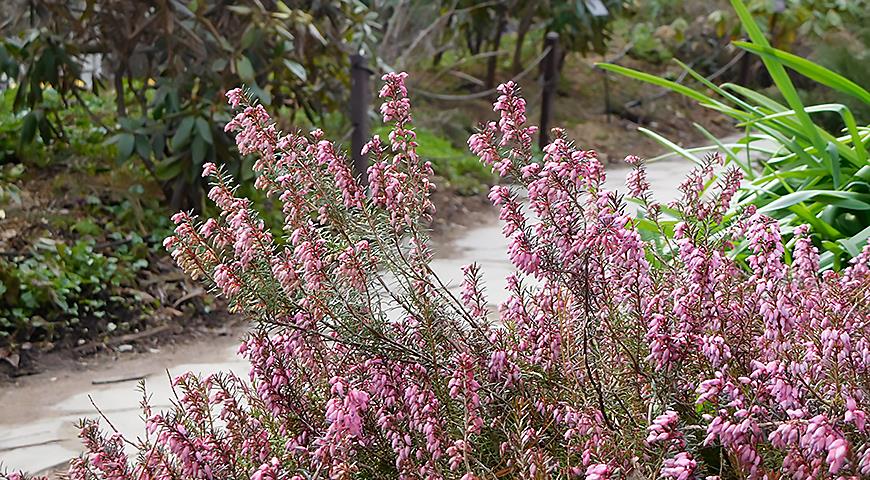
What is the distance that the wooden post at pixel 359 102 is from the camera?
523 cm

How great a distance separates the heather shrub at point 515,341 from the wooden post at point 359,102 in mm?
3382

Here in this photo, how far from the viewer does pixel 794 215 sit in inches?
113

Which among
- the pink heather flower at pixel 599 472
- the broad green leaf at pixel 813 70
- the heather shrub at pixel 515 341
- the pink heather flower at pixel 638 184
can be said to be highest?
the broad green leaf at pixel 813 70

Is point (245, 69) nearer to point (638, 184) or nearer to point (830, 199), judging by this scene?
point (830, 199)

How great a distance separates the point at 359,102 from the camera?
206 inches

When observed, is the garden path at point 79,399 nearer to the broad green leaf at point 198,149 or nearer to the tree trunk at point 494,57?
the broad green leaf at point 198,149

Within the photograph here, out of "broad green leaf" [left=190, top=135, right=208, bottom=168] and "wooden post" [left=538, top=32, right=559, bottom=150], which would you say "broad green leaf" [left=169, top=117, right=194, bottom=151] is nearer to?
"broad green leaf" [left=190, top=135, right=208, bottom=168]

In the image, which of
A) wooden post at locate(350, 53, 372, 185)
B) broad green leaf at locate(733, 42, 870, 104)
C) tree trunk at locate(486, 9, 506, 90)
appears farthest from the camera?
tree trunk at locate(486, 9, 506, 90)

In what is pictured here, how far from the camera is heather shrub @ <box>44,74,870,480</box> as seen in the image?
4.74ft

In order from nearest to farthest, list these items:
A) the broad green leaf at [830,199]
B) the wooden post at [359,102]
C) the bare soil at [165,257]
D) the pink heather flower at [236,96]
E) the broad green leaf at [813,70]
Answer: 1. the pink heather flower at [236,96]
2. the broad green leaf at [830,199]
3. the broad green leaf at [813,70]
4. the bare soil at [165,257]
5. the wooden post at [359,102]

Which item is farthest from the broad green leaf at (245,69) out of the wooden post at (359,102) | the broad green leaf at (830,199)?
the broad green leaf at (830,199)

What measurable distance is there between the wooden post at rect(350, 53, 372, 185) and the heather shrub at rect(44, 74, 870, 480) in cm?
338

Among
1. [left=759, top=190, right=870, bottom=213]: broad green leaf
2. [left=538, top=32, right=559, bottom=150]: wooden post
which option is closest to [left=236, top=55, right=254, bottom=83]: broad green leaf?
[left=759, top=190, right=870, bottom=213]: broad green leaf

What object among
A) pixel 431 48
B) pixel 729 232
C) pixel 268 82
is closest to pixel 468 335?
pixel 729 232
